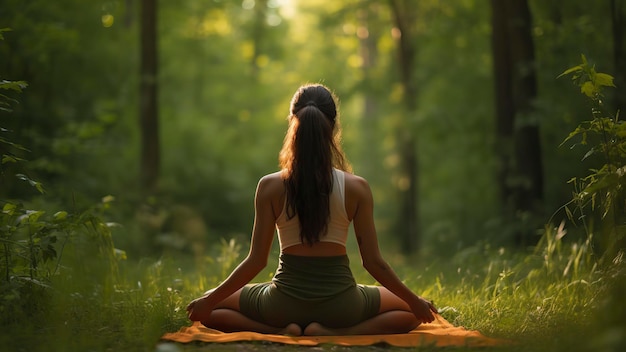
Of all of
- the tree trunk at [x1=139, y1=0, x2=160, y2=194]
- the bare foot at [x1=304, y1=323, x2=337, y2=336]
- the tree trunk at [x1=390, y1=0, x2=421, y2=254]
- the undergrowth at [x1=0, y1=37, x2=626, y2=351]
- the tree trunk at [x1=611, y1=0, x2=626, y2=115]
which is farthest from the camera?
the tree trunk at [x1=390, y1=0, x2=421, y2=254]

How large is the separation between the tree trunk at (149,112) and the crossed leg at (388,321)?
9.85 metres

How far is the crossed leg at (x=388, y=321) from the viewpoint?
5.00 metres

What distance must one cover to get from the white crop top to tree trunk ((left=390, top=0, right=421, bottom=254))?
46.5 feet

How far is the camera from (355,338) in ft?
15.7

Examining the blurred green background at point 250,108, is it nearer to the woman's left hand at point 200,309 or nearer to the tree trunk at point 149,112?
the tree trunk at point 149,112

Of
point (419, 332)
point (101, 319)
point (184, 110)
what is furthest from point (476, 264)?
point (184, 110)

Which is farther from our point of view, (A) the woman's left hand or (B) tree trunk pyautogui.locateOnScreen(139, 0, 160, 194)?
(B) tree trunk pyautogui.locateOnScreen(139, 0, 160, 194)

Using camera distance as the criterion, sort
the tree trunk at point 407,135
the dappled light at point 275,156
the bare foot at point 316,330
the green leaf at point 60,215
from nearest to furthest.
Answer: the bare foot at point 316,330 → the dappled light at point 275,156 → the green leaf at point 60,215 → the tree trunk at point 407,135

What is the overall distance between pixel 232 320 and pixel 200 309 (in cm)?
24

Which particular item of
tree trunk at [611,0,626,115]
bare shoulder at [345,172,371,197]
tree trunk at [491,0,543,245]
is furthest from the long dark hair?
tree trunk at [491,0,543,245]

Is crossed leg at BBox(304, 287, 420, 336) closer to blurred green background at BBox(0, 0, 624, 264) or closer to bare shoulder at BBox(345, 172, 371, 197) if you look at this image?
bare shoulder at BBox(345, 172, 371, 197)

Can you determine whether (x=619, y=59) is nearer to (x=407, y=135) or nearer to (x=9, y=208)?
(x=9, y=208)

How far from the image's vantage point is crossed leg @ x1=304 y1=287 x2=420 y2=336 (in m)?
5.00

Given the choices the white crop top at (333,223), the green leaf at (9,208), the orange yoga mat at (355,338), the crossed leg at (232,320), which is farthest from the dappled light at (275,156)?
the white crop top at (333,223)
